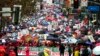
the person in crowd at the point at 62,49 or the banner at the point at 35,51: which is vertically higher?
the person in crowd at the point at 62,49

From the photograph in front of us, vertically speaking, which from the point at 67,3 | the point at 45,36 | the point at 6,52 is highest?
the point at 6,52

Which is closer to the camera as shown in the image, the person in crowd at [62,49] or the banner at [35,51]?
the person in crowd at [62,49]

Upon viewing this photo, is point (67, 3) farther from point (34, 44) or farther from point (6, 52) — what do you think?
point (6, 52)

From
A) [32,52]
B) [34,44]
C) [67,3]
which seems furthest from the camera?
[67,3]

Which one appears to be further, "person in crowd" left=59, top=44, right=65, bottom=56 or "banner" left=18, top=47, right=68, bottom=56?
"banner" left=18, top=47, right=68, bottom=56

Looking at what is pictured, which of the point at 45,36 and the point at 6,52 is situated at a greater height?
the point at 6,52

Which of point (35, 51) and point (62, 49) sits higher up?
point (62, 49)

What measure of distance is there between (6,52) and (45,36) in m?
15.3

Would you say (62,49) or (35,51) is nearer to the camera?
(62,49)

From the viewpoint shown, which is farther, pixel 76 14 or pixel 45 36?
pixel 76 14

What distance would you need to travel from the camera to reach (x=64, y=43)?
32281 millimetres

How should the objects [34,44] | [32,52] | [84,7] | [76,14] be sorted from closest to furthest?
[32,52] → [34,44] → [84,7] → [76,14]

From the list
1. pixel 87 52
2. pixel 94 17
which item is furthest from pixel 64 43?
pixel 94 17

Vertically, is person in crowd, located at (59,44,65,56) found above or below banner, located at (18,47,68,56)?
above
